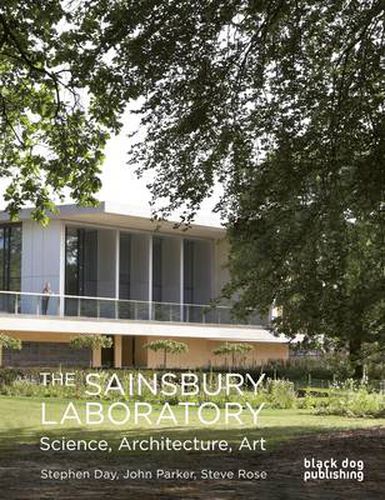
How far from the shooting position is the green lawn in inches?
548

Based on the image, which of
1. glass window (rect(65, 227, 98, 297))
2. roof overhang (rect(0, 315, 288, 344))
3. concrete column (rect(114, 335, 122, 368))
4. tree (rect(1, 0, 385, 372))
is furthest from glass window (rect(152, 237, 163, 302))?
tree (rect(1, 0, 385, 372))

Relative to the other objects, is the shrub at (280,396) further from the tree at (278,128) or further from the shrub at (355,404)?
the tree at (278,128)

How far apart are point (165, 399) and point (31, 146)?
338 inches

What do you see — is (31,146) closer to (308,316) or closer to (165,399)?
(308,316)

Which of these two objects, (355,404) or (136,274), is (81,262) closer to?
(136,274)

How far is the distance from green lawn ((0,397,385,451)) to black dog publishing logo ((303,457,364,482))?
1962 millimetres

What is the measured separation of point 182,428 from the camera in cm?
1530

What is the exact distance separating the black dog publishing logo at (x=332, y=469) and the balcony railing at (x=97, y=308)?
76.1 feet

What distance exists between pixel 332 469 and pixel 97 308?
29.3 m

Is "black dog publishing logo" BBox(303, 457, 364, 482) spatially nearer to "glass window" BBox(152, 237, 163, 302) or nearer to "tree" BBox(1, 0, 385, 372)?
"tree" BBox(1, 0, 385, 372)

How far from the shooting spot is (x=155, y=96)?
37.7 ft

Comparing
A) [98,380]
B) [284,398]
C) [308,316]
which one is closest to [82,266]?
[98,380]

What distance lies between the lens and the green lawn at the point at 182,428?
13.9 metres

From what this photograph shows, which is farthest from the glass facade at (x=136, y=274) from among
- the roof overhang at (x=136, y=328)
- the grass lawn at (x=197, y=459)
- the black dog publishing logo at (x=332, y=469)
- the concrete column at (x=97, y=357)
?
the black dog publishing logo at (x=332, y=469)
